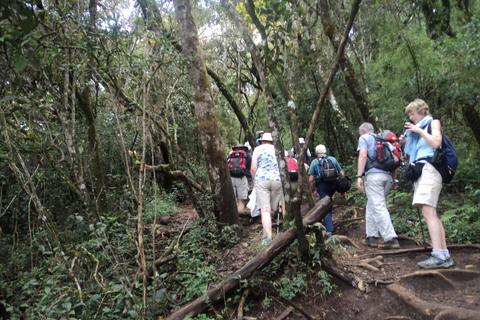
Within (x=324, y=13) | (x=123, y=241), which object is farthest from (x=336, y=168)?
(x=324, y=13)

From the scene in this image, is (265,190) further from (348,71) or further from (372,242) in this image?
(348,71)

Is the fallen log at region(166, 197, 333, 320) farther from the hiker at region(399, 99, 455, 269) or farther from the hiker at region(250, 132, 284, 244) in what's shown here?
the hiker at region(250, 132, 284, 244)

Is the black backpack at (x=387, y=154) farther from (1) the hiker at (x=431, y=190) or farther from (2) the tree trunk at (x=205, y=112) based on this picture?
(2) the tree trunk at (x=205, y=112)

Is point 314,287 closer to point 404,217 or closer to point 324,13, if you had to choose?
point 404,217

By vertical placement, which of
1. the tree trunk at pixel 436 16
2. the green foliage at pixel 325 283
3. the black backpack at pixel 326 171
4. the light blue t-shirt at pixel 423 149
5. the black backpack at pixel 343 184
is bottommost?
the green foliage at pixel 325 283

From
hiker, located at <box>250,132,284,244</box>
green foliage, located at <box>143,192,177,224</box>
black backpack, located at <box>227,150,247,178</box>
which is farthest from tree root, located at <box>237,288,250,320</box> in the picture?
black backpack, located at <box>227,150,247,178</box>

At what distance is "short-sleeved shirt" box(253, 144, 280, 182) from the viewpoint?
→ 5.23 metres

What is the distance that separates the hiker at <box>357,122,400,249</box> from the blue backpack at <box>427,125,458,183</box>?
3.11ft

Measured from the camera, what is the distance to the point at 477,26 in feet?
17.1

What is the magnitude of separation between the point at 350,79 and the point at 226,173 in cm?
489

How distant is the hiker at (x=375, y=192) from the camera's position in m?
4.57

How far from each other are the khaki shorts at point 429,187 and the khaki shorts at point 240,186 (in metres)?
4.19

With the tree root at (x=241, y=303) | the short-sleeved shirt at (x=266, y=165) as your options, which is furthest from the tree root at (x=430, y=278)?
the short-sleeved shirt at (x=266, y=165)

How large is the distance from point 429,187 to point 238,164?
4236mm
